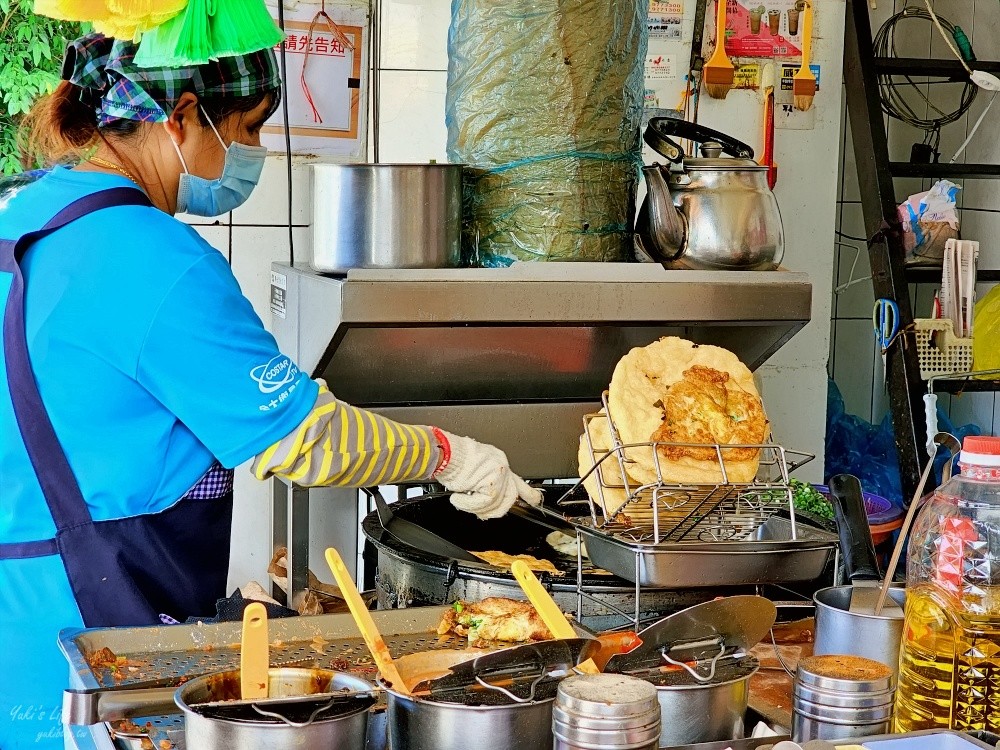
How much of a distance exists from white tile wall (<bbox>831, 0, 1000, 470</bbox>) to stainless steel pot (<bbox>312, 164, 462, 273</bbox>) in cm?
255

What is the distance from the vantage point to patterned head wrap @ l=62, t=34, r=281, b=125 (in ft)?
A: 5.43

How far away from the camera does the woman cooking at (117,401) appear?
1537 mm

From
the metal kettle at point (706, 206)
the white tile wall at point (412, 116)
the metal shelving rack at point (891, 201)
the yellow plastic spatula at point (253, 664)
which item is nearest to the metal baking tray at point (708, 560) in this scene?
the yellow plastic spatula at point (253, 664)

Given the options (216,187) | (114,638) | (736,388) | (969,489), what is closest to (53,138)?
(216,187)

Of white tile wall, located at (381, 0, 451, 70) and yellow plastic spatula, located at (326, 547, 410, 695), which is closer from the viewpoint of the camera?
yellow plastic spatula, located at (326, 547, 410, 695)

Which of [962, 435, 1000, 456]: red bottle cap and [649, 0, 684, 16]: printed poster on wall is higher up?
[649, 0, 684, 16]: printed poster on wall

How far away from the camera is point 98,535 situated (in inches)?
62.8

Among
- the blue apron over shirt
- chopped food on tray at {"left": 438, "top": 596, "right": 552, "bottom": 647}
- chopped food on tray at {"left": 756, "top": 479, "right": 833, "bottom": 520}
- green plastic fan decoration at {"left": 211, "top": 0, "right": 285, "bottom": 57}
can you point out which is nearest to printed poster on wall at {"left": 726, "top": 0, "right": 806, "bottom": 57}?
chopped food on tray at {"left": 756, "top": 479, "right": 833, "bottom": 520}

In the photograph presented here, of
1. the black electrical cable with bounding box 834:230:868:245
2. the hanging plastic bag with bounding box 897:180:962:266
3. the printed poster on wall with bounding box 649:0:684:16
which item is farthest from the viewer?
the black electrical cable with bounding box 834:230:868:245

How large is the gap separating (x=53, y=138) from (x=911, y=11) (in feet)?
10.2

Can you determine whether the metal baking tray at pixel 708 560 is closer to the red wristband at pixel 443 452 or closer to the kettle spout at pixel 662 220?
the red wristband at pixel 443 452

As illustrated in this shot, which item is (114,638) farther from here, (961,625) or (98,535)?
(961,625)

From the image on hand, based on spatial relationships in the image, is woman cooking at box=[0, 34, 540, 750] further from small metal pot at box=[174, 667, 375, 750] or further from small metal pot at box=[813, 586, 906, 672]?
small metal pot at box=[813, 586, 906, 672]

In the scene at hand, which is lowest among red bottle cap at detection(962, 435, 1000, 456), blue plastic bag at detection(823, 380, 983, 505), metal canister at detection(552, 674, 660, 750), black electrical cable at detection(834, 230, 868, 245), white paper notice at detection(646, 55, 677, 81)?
blue plastic bag at detection(823, 380, 983, 505)
